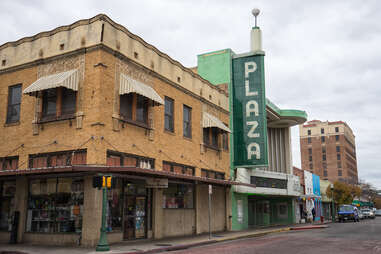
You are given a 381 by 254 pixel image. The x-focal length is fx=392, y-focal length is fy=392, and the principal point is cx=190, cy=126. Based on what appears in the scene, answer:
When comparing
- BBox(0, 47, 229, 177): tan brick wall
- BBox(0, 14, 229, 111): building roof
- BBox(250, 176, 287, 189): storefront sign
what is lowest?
BBox(250, 176, 287, 189): storefront sign

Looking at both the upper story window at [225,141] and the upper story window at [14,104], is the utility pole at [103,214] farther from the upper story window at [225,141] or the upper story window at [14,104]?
the upper story window at [225,141]

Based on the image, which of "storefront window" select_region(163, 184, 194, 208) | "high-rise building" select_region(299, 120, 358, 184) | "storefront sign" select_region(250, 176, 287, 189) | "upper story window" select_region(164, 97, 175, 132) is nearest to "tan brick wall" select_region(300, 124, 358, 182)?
"high-rise building" select_region(299, 120, 358, 184)

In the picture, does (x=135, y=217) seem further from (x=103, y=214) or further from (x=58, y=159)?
(x=58, y=159)

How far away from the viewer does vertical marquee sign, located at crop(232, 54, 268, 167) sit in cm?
2962

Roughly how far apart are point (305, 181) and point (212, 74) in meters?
24.7

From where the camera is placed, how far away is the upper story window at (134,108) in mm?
18750

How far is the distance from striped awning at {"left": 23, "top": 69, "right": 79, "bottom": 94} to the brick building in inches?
2.3

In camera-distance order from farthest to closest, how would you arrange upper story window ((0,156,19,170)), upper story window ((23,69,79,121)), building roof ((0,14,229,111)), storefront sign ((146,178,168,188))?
storefront sign ((146,178,168,188)) < upper story window ((0,156,19,170)) < building roof ((0,14,229,111)) < upper story window ((23,69,79,121))

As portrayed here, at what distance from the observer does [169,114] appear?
74.1 feet

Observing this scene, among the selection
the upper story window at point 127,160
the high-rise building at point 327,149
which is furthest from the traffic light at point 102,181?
the high-rise building at point 327,149

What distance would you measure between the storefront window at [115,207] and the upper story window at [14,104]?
6405mm

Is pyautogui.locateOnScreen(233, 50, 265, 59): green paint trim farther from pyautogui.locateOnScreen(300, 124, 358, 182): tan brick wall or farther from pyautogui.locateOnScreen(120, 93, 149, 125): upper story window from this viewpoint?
pyautogui.locateOnScreen(300, 124, 358, 182): tan brick wall

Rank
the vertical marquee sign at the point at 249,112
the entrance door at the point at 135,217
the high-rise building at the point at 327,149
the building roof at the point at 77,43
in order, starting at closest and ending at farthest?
the building roof at the point at 77,43, the entrance door at the point at 135,217, the vertical marquee sign at the point at 249,112, the high-rise building at the point at 327,149

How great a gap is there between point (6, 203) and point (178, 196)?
30.1 feet
